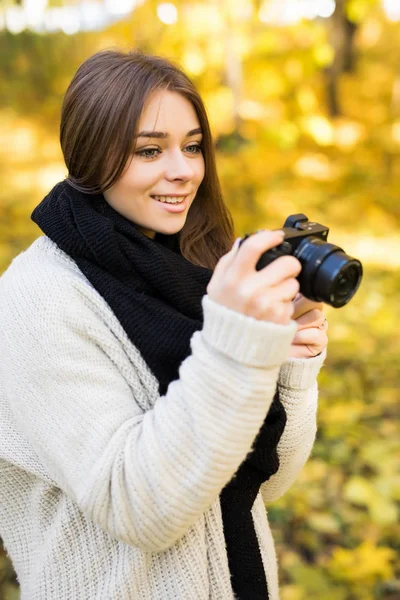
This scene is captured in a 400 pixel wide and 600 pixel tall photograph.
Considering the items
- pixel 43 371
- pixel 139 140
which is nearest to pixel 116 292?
pixel 43 371

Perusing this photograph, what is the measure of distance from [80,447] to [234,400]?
27cm

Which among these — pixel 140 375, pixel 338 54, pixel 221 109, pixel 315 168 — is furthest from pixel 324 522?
pixel 338 54

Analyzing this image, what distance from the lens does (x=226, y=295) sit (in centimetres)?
91

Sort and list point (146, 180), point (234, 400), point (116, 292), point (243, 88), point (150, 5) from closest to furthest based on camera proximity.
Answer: point (234, 400), point (116, 292), point (146, 180), point (150, 5), point (243, 88)

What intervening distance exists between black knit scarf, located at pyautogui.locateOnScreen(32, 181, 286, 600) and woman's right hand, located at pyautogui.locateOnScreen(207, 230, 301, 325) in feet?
0.61

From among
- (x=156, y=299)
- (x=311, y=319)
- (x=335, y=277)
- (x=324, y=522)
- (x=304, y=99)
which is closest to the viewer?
(x=335, y=277)

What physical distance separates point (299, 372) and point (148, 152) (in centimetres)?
55

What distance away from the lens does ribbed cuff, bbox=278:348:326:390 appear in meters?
1.21

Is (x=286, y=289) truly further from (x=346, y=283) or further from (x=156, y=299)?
(x=156, y=299)

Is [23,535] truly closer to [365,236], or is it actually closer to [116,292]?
[116,292]

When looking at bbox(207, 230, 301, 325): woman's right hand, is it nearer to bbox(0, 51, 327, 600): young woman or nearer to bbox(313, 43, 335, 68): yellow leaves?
bbox(0, 51, 327, 600): young woman

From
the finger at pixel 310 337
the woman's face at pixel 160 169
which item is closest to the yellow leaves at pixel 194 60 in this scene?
the woman's face at pixel 160 169

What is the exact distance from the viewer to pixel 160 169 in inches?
47.9

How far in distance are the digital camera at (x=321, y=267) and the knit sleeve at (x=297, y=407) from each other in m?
0.21
